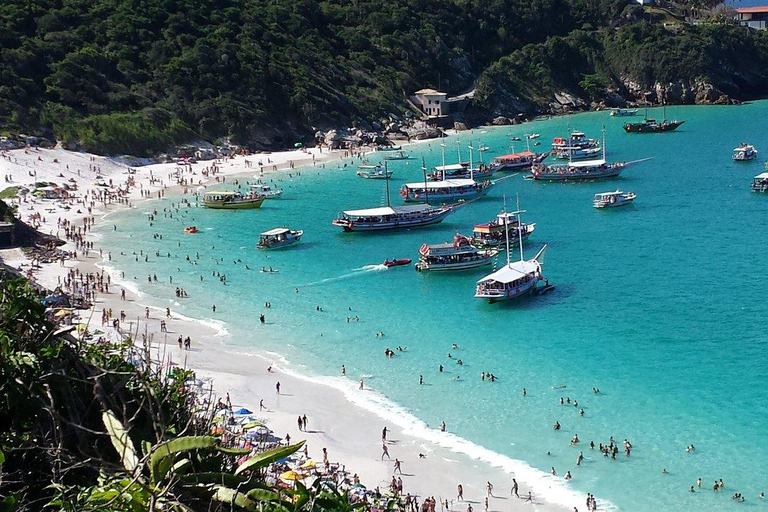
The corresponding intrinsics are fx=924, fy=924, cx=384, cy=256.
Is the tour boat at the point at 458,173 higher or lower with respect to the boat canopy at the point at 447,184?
higher

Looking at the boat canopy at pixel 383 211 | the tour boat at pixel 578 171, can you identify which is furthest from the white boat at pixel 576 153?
the boat canopy at pixel 383 211

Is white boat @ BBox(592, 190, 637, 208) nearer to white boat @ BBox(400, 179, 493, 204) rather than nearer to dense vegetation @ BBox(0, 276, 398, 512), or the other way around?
white boat @ BBox(400, 179, 493, 204)

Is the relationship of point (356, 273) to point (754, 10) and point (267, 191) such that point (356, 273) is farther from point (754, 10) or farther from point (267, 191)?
point (754, 10)

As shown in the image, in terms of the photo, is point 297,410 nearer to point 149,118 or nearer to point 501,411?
point 501,411

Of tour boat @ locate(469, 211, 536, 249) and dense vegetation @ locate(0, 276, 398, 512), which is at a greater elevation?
dense vegetation @ locate(0, 276, 398, 512)

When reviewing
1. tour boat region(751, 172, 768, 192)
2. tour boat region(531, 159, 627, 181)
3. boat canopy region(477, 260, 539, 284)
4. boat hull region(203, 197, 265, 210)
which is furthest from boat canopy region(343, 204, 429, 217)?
tour boat region(751, 172, 768, 192)

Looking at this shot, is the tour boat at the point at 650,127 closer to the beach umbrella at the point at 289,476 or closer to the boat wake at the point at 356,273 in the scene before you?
the boat wake at the point at 356,273
